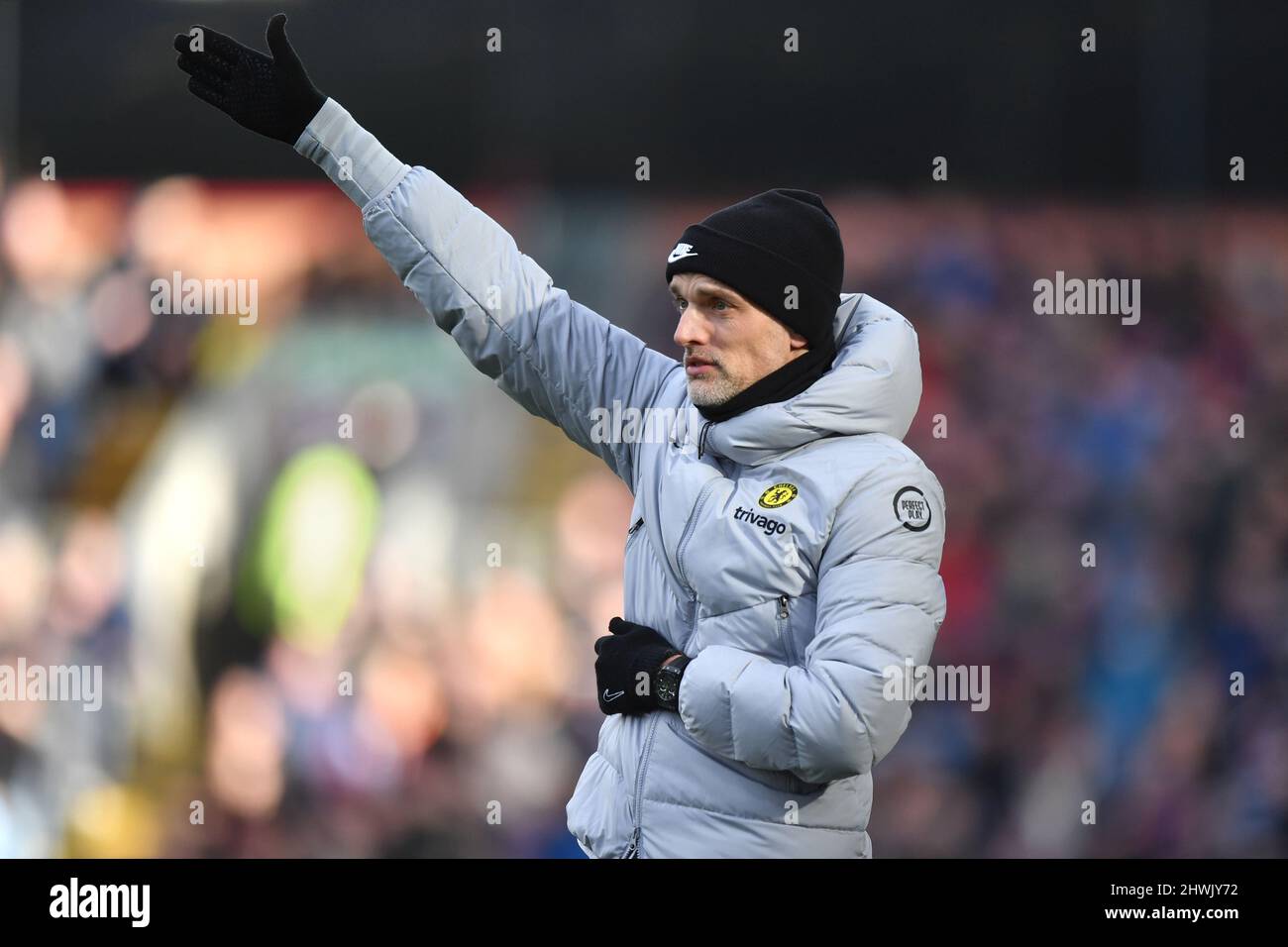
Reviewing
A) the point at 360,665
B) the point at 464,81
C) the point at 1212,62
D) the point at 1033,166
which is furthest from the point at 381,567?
the point at 1212,62

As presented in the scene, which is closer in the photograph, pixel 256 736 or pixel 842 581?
pixel 842 581

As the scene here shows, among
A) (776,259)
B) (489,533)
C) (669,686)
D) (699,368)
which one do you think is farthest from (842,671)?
(489,533)

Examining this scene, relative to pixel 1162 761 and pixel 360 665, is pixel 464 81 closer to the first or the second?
pixel 360 665

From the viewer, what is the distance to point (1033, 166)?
13.9 feet

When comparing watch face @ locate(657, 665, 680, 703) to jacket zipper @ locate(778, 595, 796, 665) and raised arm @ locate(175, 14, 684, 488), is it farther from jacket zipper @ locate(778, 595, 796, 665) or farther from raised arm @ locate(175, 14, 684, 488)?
raised arm @ locate(175, 14, 684, 488)

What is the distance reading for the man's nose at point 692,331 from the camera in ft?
6.28

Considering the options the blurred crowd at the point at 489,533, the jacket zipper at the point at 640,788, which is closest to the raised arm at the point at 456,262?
the jacket zipper at the point at 640,788

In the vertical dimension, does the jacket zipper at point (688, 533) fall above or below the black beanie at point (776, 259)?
below

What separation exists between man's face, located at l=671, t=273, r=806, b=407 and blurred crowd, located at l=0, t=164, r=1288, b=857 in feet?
7.47

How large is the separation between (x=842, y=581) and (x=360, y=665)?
272 cm

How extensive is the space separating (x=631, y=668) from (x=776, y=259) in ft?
1.98

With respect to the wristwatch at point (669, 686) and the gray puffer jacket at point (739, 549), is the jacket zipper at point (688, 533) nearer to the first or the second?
the gray puffer jacket at point (739, 549)

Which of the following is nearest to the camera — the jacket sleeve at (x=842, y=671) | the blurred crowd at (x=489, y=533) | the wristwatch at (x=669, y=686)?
the jacket sleeve at (x=842, y=671)

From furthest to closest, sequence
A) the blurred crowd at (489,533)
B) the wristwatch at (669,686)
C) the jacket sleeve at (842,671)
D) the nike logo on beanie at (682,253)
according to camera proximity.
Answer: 1. the blurred crowd at (489,533)
2. the nike logo on beanie at (682,253)
3. the wristwatch at (669,686)
4. the jacket sleeve at (842,671)
